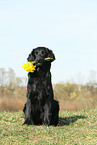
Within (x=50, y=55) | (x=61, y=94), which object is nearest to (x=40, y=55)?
(x=50, y=55)

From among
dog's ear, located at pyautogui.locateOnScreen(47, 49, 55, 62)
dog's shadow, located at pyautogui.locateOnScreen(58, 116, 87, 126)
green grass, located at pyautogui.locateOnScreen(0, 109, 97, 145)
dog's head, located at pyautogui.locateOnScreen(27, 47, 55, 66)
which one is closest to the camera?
green grass, located at pyautogui.locateOnScreen(0, 109, 97, 145)

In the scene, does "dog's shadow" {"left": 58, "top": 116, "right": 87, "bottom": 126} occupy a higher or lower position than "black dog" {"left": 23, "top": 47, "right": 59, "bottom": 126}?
lower

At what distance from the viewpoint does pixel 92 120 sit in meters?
8.34

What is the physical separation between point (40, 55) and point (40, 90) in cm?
94

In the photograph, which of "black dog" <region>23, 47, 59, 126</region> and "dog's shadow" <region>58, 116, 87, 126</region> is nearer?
"black dog" <region>23, 47, 59, 126</region>

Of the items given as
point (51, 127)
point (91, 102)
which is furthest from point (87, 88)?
point (51, 127)

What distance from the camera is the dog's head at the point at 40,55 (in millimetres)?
6430

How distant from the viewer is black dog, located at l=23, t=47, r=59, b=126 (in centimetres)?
646

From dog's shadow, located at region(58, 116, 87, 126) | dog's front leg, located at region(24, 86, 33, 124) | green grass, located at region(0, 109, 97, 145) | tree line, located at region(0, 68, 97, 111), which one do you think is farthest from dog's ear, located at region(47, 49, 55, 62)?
tree line, located at region(0, 68, 97, 111)

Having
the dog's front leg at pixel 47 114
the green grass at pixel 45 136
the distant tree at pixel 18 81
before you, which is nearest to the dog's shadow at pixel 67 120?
the green grass at pixel 45 136

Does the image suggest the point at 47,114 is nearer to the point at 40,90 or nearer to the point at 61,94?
the point at 40,90

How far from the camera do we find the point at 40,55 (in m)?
6.48

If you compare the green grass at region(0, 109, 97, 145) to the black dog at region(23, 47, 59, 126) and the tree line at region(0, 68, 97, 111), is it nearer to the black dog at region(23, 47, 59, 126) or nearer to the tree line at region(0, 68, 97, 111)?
the black dog at region(23, 47, 59, 126)

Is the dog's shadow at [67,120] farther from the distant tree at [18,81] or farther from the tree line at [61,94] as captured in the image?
the distant tree at [18,81]
